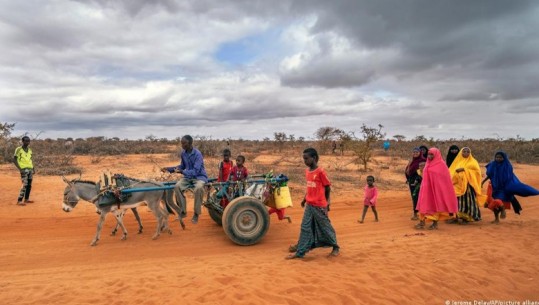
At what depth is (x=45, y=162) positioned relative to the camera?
18453 millimetres

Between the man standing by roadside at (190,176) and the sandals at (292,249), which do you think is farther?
the man standing by roadside at (190,176)

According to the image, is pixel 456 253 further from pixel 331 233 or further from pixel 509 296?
pixel 331 233

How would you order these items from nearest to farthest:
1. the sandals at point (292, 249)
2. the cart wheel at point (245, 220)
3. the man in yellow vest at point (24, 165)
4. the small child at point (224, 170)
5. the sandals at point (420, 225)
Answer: the sandals at point (292, 249) < the cart wheel at point (245, 220) < the small child at point (224, 170) < the sandals at point (420, 225) < the man in yellow vest at point (24, 165)

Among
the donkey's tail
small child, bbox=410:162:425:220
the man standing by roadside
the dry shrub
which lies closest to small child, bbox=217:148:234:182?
the man standing by roadside

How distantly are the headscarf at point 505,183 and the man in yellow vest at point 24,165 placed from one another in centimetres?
1330

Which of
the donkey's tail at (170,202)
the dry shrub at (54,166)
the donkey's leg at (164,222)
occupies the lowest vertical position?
the donkey's leg at (164,222)

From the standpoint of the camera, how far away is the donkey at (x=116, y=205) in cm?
745

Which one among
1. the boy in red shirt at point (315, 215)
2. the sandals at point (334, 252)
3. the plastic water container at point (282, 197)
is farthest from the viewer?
the plastic water container at point (282, 197)

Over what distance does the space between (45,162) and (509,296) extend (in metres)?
20.0

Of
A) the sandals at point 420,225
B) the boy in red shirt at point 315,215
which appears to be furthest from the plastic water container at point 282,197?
the sandals at point 420,225

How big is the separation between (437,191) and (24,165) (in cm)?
1167

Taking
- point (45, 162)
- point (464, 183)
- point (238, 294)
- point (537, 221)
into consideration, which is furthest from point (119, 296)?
point (45, 162)

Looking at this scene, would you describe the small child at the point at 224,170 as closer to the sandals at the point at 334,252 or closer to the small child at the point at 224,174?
the small child at the point at 224,174

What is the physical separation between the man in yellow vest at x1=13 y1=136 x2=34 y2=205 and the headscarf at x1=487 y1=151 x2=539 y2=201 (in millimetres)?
13296
